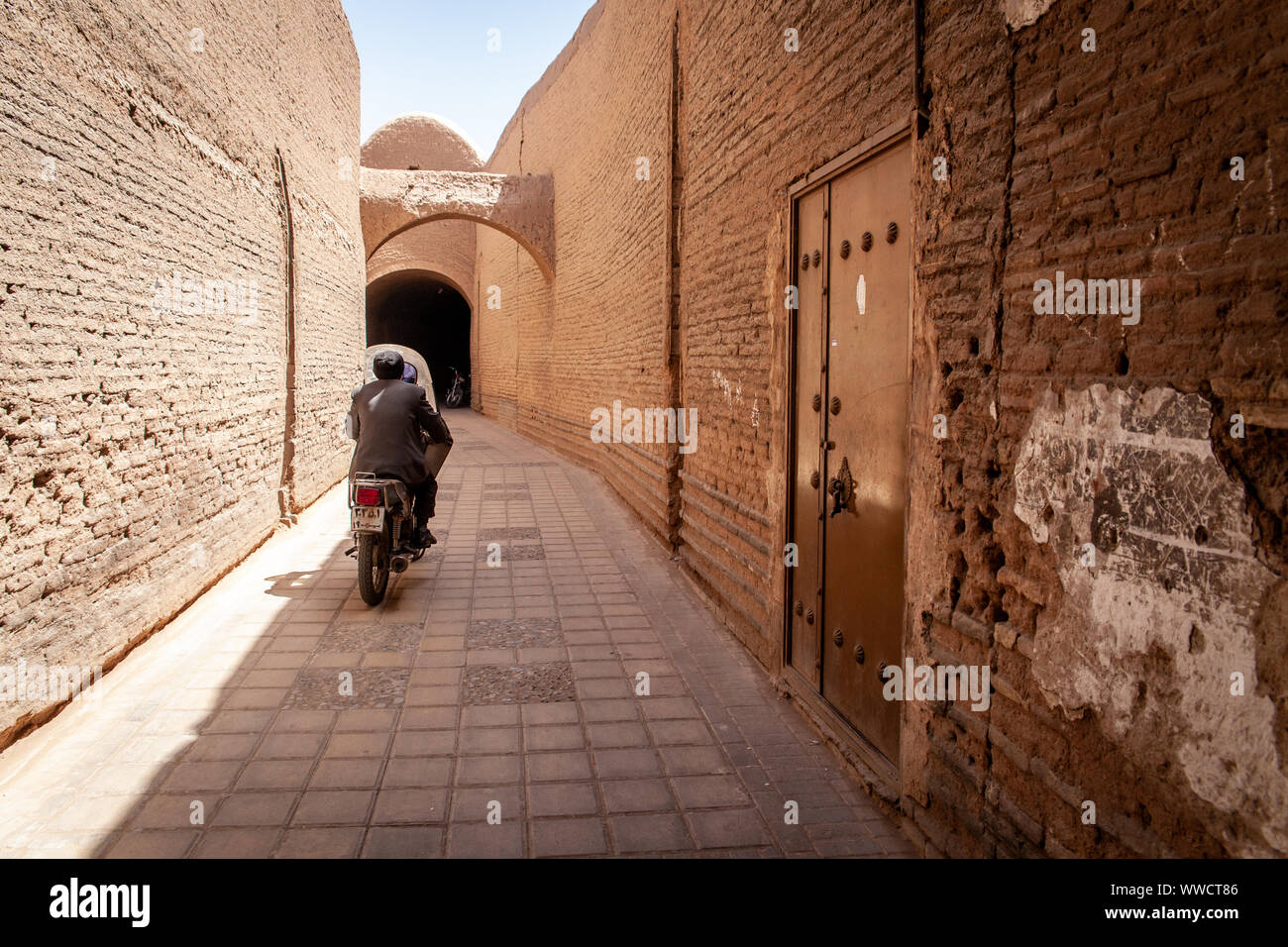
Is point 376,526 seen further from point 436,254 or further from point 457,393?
point 457,393

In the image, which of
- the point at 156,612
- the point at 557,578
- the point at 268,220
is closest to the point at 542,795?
the point at 156,612

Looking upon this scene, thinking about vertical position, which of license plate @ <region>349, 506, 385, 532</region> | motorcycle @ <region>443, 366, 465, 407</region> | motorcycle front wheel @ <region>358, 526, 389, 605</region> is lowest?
motorcycle front wheel @ <region>358, 526, 389, 605</region>

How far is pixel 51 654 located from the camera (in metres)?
3.72

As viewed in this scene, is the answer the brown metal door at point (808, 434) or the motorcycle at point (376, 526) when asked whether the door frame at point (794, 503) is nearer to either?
the brown metal door at point (808, 434)

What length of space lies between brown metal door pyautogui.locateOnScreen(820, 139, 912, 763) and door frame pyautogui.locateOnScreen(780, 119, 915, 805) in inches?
1.5

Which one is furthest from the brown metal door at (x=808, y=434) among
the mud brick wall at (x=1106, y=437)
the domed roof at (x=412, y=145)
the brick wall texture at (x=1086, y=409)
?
the domed roof at (x=412, y=145)

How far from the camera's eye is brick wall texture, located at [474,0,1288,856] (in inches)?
66.6

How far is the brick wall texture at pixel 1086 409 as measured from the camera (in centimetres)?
169

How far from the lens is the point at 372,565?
18.4 ft

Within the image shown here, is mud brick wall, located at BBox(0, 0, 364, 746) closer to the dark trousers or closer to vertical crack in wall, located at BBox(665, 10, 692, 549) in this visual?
the dark trousers

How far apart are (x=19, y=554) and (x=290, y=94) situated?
20.8 ft

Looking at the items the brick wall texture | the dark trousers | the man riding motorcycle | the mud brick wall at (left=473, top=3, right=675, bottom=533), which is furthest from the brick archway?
the brick wall texture

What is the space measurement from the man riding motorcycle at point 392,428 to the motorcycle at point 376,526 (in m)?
0.10
